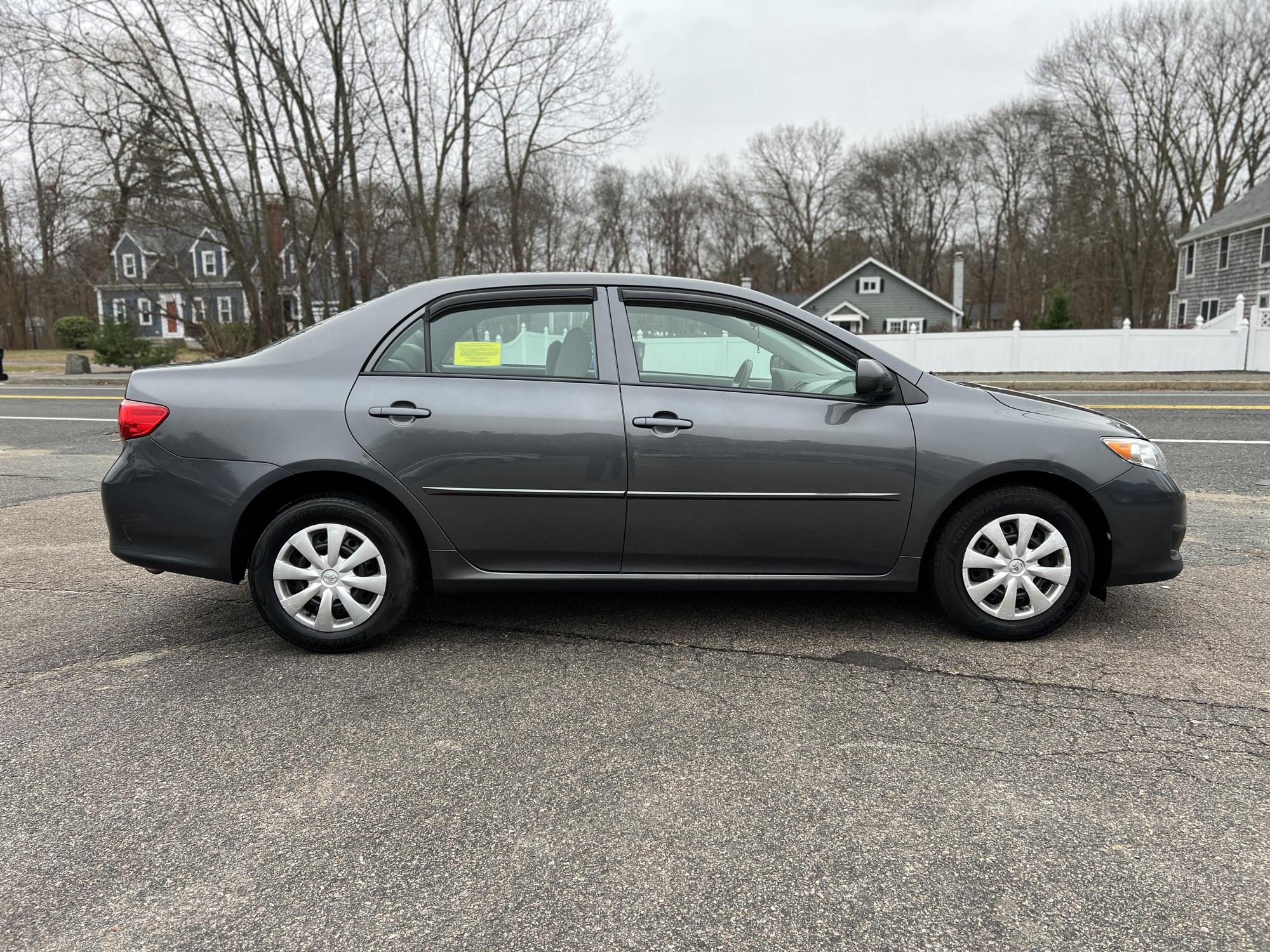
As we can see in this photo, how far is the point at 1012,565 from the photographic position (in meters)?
3.79

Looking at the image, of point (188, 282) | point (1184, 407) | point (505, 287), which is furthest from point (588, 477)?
point (188, 282)

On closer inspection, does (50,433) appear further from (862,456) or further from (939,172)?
(939,172)

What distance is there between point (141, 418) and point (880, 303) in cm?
4824

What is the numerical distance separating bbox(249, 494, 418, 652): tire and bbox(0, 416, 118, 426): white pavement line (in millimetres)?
11110

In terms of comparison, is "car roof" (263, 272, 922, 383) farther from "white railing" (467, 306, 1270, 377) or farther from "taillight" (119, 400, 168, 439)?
"white railing" (467, 306, 1270, 377)

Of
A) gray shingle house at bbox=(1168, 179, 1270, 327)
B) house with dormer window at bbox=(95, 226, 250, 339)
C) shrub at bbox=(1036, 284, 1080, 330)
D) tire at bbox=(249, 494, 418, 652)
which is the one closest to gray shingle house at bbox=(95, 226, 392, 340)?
house with dormer window at bbox=(95, 226, 250, 339)

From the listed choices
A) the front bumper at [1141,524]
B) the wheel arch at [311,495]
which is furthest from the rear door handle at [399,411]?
the front bumper at [1141,524]

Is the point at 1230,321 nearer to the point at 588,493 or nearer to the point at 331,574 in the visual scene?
the point at 588,493

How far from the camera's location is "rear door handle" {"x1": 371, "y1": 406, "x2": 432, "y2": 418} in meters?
3.68

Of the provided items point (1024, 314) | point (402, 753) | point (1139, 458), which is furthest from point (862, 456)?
point (1024, 314)

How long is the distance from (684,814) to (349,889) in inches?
36.3

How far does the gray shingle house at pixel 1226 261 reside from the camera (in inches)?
1272

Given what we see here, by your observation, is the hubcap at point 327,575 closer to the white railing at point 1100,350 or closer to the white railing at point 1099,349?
the white railing at point 1099,349

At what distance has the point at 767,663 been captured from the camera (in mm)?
3648
